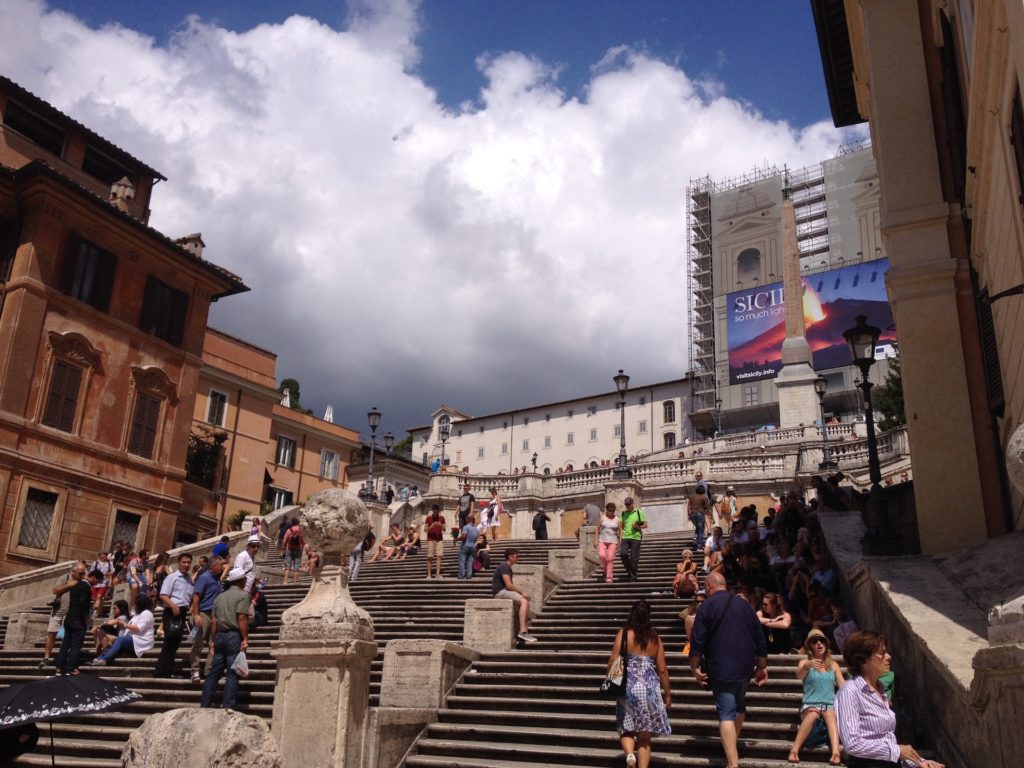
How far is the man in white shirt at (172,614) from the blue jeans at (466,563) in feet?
20.7

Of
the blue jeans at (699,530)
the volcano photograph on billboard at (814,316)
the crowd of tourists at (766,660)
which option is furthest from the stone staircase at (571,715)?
the volcano photograph on billboard at (814,316)

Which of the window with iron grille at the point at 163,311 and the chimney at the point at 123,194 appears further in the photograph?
the chimney at the point at 123,194

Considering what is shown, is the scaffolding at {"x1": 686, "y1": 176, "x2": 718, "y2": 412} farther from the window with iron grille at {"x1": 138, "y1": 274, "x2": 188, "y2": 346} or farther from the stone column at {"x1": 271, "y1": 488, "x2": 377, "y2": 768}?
the stone column at {"x1": 271, "y1": 488, "x2": 377, "y2": 768}

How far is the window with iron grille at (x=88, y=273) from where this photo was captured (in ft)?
92.5

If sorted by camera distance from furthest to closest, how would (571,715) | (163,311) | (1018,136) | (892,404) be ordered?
(892,404) → (163,311) → (571,715) → (1018,136)

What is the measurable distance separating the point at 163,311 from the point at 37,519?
877cm

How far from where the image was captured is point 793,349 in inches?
2466

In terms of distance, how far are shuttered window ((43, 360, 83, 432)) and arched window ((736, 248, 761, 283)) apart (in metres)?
56.9

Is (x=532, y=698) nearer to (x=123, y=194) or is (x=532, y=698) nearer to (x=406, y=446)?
(x=123, y=194)

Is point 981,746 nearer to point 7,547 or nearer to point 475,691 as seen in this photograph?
point 475,691

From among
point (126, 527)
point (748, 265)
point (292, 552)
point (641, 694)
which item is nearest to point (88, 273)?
point (126, 527)

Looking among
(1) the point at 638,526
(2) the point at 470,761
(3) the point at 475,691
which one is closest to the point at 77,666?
(3) the point at 475,691

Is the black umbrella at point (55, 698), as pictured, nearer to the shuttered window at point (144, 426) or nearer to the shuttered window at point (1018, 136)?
the shuttered window at point (1018, 136)

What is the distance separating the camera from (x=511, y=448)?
83.9 m
